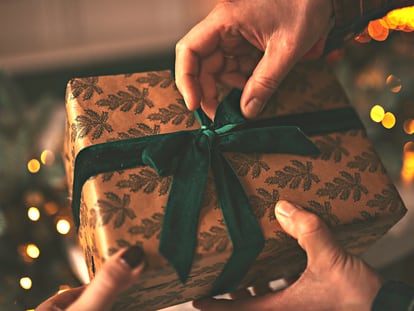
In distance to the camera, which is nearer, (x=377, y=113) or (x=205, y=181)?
(x=205, y=181)

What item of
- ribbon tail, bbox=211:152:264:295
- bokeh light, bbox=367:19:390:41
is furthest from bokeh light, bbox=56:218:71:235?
bokeh light, bbox=367:19:390:41

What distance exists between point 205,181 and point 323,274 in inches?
10.0

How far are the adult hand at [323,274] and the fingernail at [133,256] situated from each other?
24cm

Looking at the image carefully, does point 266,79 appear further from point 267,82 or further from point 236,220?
point 236,220

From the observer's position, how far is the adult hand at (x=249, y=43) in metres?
0.87

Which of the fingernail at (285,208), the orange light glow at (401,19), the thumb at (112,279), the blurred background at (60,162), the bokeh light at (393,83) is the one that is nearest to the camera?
the thumb at (112,279)

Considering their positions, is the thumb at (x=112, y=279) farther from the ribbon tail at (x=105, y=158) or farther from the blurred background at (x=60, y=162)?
the blurred background at (x=60, y=162)

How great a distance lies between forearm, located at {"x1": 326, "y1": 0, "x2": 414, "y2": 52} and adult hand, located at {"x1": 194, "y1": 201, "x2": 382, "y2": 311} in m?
0.44

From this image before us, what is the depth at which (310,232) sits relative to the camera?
0.76 metres

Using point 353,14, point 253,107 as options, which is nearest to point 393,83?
point 353,14

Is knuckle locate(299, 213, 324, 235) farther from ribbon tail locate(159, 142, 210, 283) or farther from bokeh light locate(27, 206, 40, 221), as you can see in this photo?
bokeh light locate(27, 206, 40, 221)

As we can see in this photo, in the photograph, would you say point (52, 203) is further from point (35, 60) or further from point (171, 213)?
point (35, 60)

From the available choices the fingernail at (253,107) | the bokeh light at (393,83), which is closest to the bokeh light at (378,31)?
the bokeh light at (393,83)

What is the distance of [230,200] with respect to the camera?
2.57 feet
